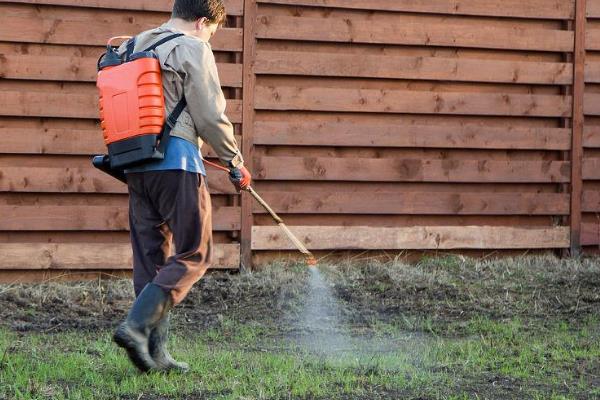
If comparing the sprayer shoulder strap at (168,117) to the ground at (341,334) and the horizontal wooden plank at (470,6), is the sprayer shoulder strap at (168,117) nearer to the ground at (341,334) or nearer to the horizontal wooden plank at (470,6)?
the ground at (341,334)

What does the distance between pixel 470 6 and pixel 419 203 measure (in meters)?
1.58

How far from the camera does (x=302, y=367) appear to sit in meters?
4.99

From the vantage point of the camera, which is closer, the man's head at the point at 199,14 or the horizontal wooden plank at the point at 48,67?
the man's head at the point at 199,14

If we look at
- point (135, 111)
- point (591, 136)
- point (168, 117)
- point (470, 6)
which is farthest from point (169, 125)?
point (591, 136)

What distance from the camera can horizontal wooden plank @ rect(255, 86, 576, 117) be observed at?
26.1 ft

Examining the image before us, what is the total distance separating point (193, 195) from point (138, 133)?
352mm

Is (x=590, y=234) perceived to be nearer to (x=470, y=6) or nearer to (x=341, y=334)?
(x=470, y=6)

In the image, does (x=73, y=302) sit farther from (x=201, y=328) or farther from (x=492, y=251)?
(x=492, y=251)

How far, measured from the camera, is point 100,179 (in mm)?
7566

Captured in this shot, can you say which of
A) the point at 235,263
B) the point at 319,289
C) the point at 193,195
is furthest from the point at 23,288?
the point at 193,195

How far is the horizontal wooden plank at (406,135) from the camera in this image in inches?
313

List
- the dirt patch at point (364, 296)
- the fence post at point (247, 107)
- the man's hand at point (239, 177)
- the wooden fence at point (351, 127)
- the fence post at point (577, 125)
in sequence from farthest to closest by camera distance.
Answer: the fence post at point (577, 125)
the fence post at point (247, 107)
the wooden fence at point (351, 127)
the dirt patch at point (364, 296)
the man's hand at point (239, 177)


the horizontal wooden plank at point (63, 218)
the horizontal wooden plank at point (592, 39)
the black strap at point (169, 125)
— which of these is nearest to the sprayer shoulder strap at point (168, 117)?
the black strap at point (169, 125)

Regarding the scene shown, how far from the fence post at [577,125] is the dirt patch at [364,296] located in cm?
50
